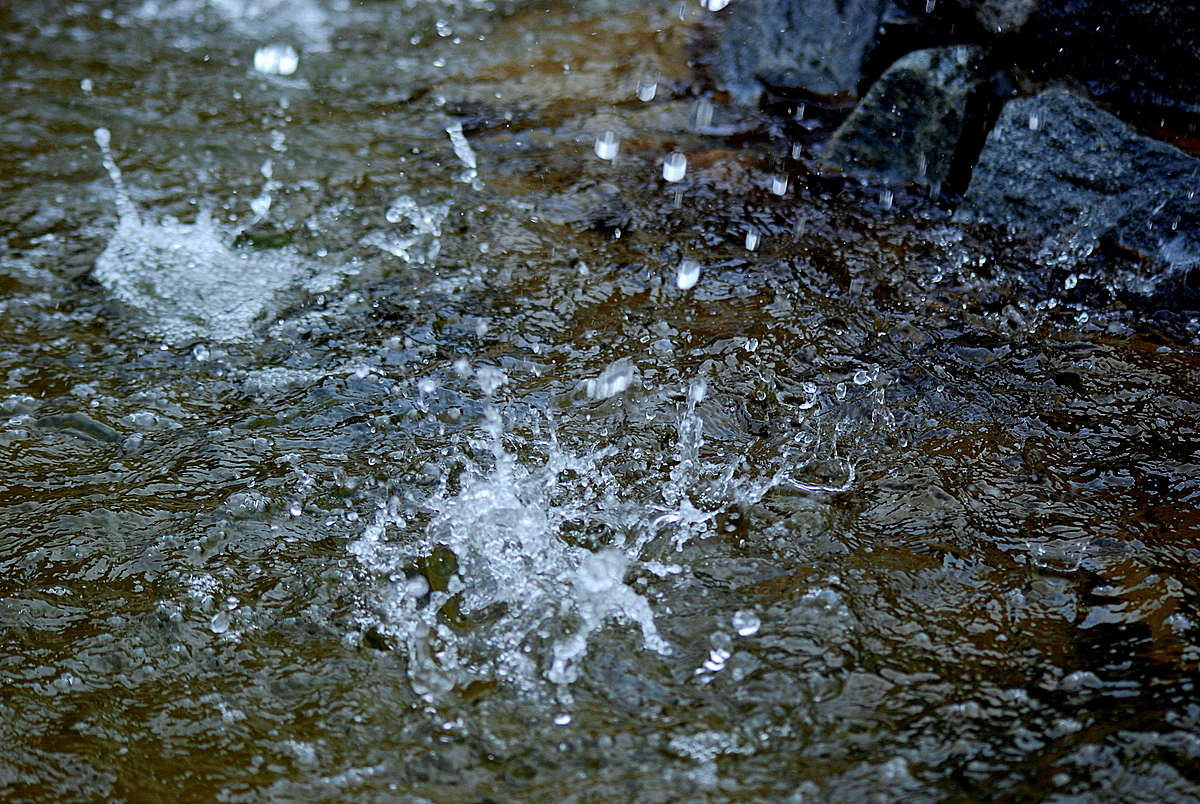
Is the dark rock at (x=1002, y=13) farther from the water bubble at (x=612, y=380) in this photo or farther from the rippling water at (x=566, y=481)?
the water bubble at (x=612, y=380)

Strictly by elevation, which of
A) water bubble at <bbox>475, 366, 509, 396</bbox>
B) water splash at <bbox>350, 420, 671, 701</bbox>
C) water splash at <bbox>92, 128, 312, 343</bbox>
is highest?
water splash at <bbox>350, 420, 671, 701</bbox>

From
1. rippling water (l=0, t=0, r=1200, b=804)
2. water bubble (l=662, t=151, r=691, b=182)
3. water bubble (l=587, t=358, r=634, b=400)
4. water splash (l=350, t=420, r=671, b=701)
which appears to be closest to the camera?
rippling water (l=0, t=0, r=1200, b=804)

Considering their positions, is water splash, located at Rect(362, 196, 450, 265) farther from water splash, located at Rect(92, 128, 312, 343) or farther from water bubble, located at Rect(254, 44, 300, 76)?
water bubble, located at Rect(254, 44, 300, 76)

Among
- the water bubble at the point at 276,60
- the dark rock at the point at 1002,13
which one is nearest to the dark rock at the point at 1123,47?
the dark rock at the point at 1002,13

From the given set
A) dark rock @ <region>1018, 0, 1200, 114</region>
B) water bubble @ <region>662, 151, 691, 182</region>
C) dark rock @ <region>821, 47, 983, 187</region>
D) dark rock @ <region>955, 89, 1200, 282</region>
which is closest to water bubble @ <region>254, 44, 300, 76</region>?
water bubble @ <region>662, 151, 691, 182</region>

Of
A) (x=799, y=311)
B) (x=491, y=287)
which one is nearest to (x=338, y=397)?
(x=491, y=287)

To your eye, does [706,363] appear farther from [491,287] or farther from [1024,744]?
[1024,744]

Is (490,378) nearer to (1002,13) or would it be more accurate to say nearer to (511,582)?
(511,582)
